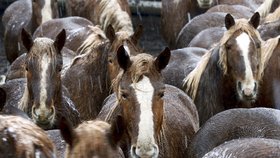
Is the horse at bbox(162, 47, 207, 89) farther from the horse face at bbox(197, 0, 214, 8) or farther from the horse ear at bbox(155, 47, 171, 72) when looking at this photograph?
the horse face at bbox(197, 0, 214, 8)

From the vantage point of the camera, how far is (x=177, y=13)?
530 inches

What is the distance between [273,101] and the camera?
8.07 meters

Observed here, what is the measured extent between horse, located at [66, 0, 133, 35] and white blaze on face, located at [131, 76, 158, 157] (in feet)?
14.8

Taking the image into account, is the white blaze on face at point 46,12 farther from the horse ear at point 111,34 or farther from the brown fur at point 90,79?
the horse ear at point 111,34

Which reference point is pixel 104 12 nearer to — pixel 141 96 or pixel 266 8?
pixel 266 8

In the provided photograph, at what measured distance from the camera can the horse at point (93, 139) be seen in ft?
14.1

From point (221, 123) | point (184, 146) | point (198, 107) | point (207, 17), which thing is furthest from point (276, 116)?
point (207, 17)

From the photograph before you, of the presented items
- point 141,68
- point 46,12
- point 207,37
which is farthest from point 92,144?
point 46,12

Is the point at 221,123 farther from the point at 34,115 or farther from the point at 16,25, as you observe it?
the point at 16,25

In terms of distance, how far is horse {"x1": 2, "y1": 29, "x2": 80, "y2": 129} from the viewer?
6707 mm

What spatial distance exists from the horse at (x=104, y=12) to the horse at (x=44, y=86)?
11.0 feet

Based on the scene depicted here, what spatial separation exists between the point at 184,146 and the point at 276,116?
0.84 meters

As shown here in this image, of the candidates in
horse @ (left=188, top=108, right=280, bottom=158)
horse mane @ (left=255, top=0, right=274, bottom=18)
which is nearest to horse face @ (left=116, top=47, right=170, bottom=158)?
horse @ (left=188, top=108, right=280, bottom=158)

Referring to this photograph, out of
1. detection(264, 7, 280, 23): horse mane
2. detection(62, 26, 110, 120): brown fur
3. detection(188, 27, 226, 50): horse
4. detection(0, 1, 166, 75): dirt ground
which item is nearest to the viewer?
detection(62, 26, 110, 120): brown fur
